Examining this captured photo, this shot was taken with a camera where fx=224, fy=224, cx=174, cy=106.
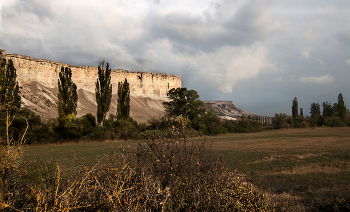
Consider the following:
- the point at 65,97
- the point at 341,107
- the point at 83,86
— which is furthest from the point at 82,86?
the point at 341,107

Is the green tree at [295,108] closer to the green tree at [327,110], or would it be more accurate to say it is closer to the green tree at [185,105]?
the green tree at [327,110]

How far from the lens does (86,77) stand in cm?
8006

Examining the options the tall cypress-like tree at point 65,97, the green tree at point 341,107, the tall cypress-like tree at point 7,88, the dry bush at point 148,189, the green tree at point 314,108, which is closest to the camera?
the dry bush at point 148,189

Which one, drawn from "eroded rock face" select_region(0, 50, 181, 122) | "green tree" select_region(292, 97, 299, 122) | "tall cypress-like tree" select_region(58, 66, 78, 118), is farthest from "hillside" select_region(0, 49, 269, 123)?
"tall cypress-like tree" select_region(58, 66, 78, 118)

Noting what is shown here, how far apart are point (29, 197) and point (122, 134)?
27.3 metres

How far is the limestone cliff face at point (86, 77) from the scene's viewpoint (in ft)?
214

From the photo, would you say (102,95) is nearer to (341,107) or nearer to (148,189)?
(148,189)

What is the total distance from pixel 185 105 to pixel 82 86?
49963 mm

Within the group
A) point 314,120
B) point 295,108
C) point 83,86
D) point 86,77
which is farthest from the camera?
point 86,77

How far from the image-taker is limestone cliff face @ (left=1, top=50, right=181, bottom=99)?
214ft

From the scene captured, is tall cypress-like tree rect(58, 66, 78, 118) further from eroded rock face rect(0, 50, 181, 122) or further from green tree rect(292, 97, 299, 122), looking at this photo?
green tree rect(292, 97, 299, 122)

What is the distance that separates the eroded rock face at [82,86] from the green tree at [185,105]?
12.9 feet

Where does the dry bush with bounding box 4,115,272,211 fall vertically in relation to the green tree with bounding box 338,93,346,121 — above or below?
below

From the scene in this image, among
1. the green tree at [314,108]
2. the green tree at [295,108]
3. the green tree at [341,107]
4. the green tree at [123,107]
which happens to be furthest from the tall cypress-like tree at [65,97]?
the green tree at [314,108]
